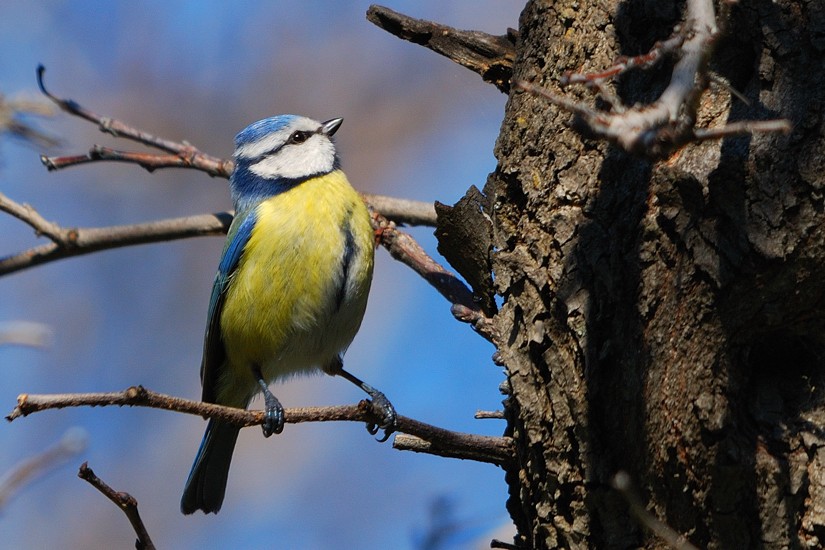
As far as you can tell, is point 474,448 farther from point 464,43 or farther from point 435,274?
point 464,43

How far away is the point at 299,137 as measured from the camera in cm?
450

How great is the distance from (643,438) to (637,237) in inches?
21.4

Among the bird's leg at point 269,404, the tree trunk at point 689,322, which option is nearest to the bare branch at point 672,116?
the tree trunk at point 689,322

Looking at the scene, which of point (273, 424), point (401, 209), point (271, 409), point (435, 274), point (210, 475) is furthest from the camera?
point (401, 209)

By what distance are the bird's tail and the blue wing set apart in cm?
19

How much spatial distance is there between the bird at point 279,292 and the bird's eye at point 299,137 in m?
0.23

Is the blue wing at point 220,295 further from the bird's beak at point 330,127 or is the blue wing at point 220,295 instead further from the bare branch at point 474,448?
the bare branch at point 474,448

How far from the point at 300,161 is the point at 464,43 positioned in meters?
1.38

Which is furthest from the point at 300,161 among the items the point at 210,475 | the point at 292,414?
the point at 292,414

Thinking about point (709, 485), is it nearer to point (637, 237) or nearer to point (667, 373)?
point (667, 373)

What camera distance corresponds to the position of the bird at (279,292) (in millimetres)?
3625

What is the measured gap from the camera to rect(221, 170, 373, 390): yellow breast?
3617mm

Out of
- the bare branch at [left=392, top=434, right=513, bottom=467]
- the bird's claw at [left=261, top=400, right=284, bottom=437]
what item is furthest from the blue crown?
the bare branch at [left=392, top=434, right=513, bottom=467]

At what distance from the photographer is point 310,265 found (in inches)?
142
